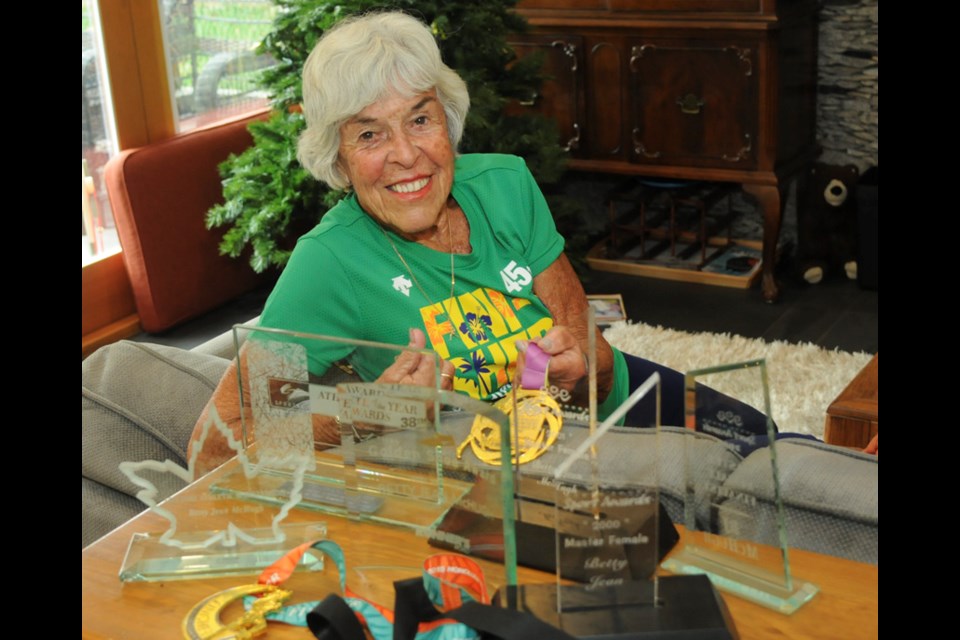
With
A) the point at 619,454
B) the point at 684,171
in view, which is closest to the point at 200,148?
the point at 684,171

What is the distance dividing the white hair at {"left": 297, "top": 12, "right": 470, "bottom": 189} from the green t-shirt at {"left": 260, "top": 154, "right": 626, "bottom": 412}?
0.15 m

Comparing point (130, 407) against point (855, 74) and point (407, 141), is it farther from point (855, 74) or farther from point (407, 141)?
point (855, 74)

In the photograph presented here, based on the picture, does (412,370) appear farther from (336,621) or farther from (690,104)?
(690,104)

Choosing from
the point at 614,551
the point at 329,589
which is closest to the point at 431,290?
the point at 329,589

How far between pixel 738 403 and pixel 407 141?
37.9 inches

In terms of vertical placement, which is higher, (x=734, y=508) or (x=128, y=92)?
(x=128, y=92)

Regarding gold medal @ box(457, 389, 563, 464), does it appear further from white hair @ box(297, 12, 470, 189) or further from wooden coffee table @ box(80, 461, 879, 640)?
white hair @ box(297, 12, 470, 189)

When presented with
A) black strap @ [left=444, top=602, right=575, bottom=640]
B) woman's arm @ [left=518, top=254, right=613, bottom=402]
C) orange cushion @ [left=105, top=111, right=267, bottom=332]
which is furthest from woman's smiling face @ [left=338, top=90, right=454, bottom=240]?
orange cushion @ [left=105, top=111, right=267, bottom=332]

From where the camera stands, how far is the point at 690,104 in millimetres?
4336

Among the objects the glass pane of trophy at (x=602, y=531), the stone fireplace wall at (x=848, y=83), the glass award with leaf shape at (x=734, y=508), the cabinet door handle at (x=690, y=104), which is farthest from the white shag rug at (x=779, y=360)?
the glass pane of trophy at (x=602, y=531)

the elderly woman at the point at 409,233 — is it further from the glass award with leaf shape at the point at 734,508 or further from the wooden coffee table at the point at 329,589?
the glass award with leaf shape at the point at 734,508

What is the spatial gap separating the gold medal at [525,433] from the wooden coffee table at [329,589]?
0.13 m

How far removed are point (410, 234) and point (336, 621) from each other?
103cm

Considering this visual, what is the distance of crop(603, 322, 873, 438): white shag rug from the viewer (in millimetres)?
3383
